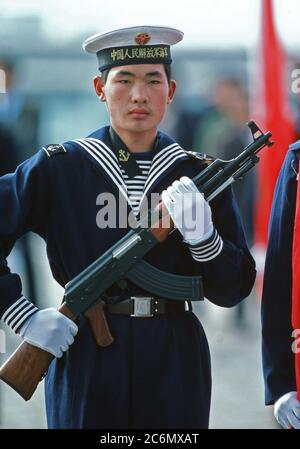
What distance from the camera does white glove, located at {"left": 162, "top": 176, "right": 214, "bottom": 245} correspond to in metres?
3.81

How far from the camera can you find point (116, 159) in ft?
13.2

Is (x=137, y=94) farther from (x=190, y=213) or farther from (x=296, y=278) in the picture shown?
(x=296, y=278)

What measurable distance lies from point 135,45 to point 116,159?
38 centimetres

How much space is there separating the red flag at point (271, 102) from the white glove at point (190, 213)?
3.78 metres

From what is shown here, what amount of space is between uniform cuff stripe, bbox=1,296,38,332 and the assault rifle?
0.23 ft

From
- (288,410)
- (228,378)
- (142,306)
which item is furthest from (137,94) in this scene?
(228,378)

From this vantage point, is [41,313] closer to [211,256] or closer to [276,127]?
[211,256]

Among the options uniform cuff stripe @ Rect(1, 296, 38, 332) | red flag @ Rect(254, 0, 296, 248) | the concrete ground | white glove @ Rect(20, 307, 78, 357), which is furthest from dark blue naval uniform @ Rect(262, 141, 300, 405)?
red flag @ Rect(254, 0, 296, 248)

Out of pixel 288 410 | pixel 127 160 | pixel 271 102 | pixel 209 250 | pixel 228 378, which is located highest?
pixel 271 102

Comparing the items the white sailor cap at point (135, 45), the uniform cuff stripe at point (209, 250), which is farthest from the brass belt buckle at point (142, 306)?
the white sailor cap at point (135, 45)

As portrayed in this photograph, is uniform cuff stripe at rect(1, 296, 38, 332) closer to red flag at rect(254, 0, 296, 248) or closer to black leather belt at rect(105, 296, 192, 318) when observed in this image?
black leather belt at rect(105, 296, 192, 318)

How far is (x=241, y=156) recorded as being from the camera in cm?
393
